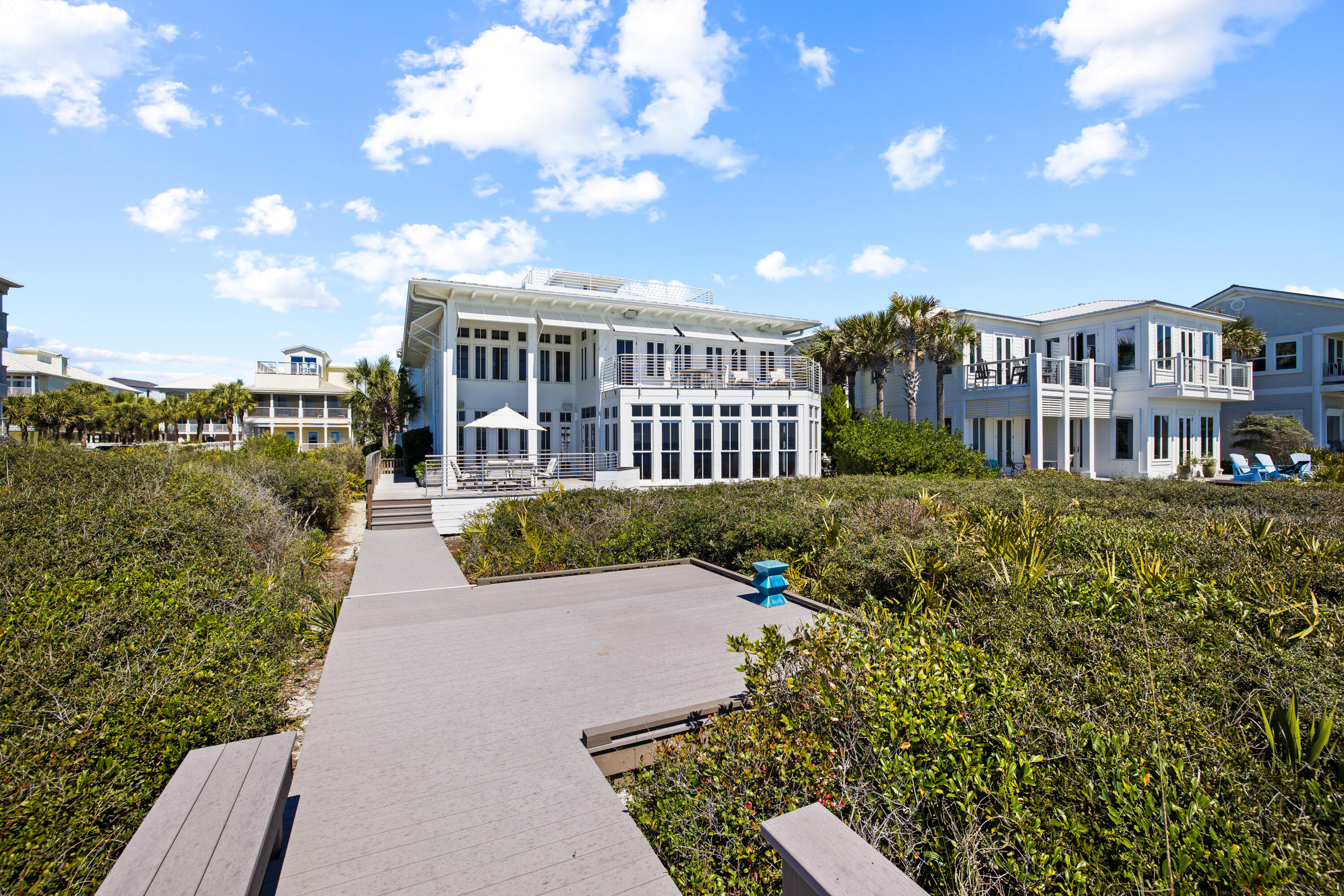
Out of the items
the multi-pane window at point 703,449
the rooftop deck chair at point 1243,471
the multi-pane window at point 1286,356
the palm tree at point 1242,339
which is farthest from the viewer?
the multi-pane window at point 1286,356

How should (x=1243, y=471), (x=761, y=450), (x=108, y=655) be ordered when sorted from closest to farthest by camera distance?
(x=108, y=655), (x=761, y=450), (x=1243, y=471)

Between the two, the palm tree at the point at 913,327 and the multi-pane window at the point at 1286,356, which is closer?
the palm tree at the point at 913,327

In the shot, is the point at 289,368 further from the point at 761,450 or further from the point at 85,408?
the point at 761,450

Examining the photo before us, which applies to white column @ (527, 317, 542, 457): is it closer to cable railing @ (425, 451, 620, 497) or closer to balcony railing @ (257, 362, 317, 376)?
cable railing @ (425, 451, 620, 497)

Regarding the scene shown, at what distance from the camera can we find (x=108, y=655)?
434 centimetres

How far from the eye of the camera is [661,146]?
16.8 m

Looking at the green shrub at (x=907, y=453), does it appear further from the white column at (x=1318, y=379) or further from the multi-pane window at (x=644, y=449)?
the white column at (x=1318, y=379)

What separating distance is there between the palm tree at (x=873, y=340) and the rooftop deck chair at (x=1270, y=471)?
42.7 ft

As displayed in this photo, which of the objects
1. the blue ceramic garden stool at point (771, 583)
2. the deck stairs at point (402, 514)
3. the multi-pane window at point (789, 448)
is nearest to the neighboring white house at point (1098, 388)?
the multi-pane window at point (789, 448)

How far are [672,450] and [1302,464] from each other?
22.5 metres

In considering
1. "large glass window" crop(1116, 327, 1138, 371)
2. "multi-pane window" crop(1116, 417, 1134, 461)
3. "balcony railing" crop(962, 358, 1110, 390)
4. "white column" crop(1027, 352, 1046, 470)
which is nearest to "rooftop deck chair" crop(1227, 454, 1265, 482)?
"multi-pane window" crop(1116, 417, 1134, 461)

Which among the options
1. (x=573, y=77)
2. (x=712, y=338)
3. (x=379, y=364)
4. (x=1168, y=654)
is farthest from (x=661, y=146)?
(x=379, y=364)

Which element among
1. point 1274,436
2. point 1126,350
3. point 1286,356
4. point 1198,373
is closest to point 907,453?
point 1126,350

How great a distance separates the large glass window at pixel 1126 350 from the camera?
2662 centimetres
